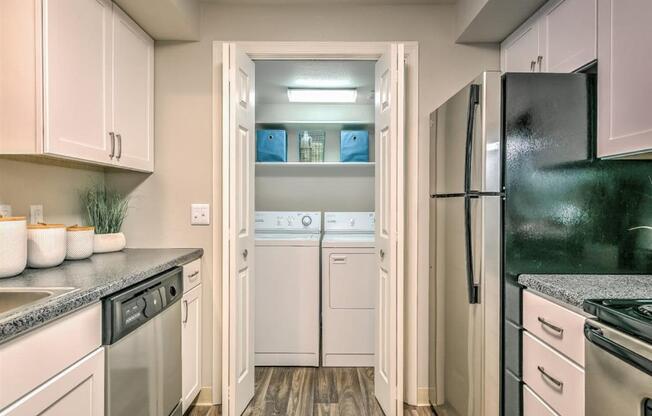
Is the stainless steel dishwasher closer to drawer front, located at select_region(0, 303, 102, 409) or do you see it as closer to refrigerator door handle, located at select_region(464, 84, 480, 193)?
drawer front, located at select_region(0, 303, 102, 409)

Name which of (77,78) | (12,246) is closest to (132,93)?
(77,78)

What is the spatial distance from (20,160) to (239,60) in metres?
1.12

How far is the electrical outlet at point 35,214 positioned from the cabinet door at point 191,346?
737 millimetres

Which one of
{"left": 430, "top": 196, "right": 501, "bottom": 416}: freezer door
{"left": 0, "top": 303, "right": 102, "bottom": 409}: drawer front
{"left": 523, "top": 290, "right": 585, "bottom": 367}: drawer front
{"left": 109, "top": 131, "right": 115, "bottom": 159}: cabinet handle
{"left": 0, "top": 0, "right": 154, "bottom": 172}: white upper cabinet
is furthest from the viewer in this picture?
{"left": 109, "top": 131, "right": 115, "bottom": 159}: cabinet handle

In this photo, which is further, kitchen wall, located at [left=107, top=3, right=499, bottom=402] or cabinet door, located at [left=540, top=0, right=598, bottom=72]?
kitchen wall, located at [left=107, top=3, right=499, bottom=402]

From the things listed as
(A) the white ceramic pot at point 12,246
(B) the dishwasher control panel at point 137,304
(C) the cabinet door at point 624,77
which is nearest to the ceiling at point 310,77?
→ (C) the cabinet door at point 624,77

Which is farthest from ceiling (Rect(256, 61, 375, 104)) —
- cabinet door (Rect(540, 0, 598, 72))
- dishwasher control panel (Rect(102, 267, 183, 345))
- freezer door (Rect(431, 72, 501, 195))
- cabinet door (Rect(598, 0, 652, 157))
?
dishwasher control panel (Rect(102, 267, 183, 345))

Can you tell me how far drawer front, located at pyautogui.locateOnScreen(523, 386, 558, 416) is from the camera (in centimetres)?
149

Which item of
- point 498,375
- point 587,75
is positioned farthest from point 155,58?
point 498,375

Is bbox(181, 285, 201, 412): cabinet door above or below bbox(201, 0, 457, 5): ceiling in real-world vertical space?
below

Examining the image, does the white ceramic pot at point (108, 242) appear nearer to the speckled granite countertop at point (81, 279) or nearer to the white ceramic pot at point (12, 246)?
the speckled granite countertop at point (81, 279)

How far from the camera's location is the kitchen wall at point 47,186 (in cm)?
172

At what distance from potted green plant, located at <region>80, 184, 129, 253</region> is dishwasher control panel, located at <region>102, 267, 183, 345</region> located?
44 centimetres

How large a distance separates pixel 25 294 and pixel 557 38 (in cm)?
222
